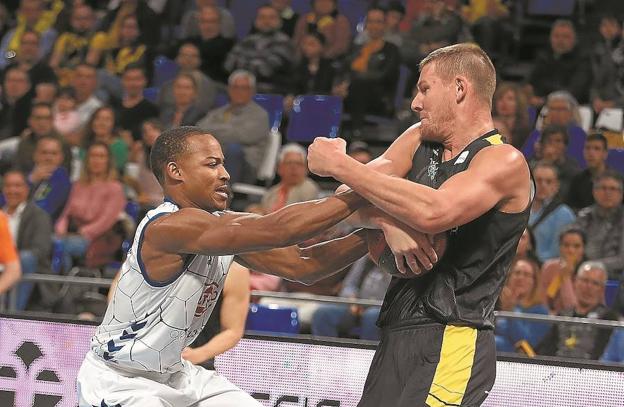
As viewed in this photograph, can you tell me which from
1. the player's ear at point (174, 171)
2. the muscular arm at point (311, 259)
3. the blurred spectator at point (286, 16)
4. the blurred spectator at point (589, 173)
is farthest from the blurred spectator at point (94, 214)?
the player's ear at point (174, 171)

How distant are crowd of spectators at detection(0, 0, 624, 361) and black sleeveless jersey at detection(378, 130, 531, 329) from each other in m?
3.12

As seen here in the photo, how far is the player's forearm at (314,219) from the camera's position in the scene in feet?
14.1

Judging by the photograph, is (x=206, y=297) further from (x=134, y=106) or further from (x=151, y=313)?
(x=134, y=106)

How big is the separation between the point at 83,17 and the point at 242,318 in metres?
8.35

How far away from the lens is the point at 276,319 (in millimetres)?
7820

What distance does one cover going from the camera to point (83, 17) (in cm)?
1355

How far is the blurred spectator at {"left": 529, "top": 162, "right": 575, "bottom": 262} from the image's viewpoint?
8898 millimetres

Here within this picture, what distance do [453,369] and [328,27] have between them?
26.3 ft

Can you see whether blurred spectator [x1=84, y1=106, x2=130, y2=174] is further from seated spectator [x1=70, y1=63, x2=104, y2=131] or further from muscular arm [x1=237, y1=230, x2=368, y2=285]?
muscular arm [x1=237, y1=230, x2=368, y2=285]

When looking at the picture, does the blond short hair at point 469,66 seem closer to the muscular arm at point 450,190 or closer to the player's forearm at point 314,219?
the muscular arm at point 450,190

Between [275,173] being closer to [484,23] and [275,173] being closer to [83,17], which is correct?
[484,23]

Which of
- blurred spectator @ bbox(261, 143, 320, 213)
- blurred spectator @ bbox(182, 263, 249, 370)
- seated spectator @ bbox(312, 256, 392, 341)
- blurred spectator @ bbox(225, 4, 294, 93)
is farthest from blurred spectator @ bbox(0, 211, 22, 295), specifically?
blurred spectator @ bbox(225, 4, 294, 93)

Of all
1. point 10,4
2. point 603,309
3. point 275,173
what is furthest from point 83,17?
point 603,309

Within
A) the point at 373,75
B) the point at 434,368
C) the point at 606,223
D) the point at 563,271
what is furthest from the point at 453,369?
the point at 373,75
